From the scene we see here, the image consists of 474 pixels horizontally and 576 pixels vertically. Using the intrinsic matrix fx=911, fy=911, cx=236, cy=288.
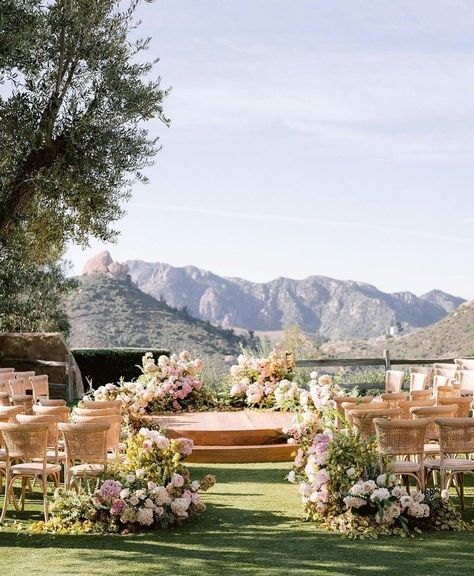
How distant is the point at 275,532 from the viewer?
788 centimetres

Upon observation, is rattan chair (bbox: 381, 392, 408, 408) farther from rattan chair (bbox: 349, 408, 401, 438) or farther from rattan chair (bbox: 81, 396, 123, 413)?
rattan chair (bbox: 81, 396, 123, 413)

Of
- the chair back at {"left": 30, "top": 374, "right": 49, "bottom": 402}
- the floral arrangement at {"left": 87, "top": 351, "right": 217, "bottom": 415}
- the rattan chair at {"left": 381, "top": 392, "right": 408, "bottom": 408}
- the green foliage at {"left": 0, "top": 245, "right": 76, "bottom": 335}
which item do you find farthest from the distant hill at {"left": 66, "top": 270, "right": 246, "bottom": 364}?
the rattan chair at {"left": 381, "top": 392, "right": 408, "bottom": 408}

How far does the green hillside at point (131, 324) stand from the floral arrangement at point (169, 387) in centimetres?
2650

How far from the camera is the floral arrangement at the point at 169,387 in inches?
579

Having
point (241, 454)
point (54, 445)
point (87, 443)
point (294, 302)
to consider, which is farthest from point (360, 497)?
point (294, 302)

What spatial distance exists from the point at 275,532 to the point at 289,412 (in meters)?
6.93

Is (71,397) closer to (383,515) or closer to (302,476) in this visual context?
(302,476)

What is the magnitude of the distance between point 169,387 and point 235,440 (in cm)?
281

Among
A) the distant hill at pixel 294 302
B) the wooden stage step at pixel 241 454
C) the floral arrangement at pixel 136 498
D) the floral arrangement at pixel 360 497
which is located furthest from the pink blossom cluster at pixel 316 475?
the distant hill at pixel 294 302

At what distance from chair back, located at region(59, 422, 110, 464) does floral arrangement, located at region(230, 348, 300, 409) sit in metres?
6.42

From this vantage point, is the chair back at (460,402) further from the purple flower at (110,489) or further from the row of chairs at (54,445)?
the purple flower at (110,489)

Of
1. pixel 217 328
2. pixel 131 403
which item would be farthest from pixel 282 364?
pixel 217 328

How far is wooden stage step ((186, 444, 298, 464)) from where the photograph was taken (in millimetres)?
12109

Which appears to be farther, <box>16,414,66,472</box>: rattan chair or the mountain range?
the mountain range
